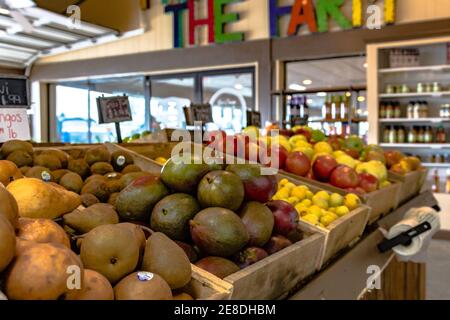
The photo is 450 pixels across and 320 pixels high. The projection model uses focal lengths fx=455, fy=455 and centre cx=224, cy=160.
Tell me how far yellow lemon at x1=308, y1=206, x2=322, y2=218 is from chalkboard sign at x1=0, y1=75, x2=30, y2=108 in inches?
42.6

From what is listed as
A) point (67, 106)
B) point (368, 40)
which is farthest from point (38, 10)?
point (368, 40)

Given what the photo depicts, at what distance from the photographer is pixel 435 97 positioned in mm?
5535

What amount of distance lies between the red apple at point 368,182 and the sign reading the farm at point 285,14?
339cm

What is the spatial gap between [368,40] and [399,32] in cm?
36

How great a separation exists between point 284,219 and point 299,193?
1.77 feet

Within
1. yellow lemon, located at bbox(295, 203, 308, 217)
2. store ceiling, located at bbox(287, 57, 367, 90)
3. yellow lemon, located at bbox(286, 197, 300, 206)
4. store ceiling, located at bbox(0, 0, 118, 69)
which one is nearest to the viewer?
yellow lemon, located at bbox(295, 203, 308, 217)

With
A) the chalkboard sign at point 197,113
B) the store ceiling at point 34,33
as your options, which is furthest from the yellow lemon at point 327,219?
the store ceiling at point 34,33

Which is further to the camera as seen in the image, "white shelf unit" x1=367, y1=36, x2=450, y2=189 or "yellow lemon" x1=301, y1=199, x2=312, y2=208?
"white shelf unit" x1=367, y1=36, x2=450, y2=189

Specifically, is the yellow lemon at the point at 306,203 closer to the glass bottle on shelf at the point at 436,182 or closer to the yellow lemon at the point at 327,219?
the yellow lemon at the point at 327,219

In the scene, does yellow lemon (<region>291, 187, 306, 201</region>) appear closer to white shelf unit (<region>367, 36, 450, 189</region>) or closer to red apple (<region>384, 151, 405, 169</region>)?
red apple (<region>384, 151, 405, 169</region>)

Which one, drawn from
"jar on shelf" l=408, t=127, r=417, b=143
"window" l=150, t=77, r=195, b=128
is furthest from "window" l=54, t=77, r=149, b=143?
"jar on shelf" l=408, t=127, r=417, b=143

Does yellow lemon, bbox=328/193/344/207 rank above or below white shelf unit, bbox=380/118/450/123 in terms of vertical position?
below

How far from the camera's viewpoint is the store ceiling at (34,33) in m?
5.82

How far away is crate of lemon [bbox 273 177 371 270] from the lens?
1362 mm
